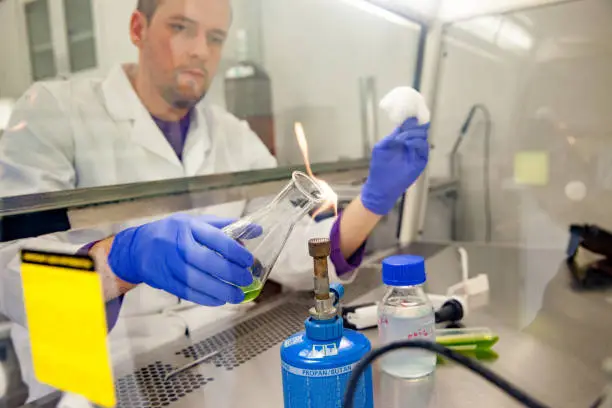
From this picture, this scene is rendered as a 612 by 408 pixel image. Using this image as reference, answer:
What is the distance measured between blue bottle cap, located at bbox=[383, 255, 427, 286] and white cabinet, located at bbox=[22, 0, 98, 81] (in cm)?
75

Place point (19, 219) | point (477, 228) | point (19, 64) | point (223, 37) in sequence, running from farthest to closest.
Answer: point (477, 228)
point (223, 37)
point (19, 64)
point (19, 219)

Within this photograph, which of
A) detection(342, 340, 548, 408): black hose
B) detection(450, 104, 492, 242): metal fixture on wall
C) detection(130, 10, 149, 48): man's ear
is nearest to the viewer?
detection(342, 340, 548, 408): black hose

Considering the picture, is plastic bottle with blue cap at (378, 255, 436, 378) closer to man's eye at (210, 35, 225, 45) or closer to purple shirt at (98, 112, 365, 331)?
purple shirt at (98, 112, 365, 331)

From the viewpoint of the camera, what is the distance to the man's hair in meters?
1.04

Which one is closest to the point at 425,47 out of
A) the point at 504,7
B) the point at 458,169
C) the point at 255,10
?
the point at 504,7

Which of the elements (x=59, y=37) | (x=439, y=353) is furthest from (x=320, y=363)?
(x=59, y=37)

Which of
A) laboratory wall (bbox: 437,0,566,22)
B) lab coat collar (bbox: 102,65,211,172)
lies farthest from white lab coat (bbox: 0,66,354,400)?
laboratory wall (bbox: 437,0,566,22)

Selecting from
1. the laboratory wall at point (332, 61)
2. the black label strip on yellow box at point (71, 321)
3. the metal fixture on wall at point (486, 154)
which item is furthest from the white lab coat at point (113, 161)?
the metal fixture on wall at point (486, 154)

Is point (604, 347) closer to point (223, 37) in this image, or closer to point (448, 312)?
point (448, 312)

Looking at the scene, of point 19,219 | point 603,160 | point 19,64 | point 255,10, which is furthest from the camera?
point 255,10

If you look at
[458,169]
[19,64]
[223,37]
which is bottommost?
[458,169]

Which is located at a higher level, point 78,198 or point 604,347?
point 78,198

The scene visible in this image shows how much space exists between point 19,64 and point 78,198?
1.05 ft

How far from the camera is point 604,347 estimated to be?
0.87 metres
